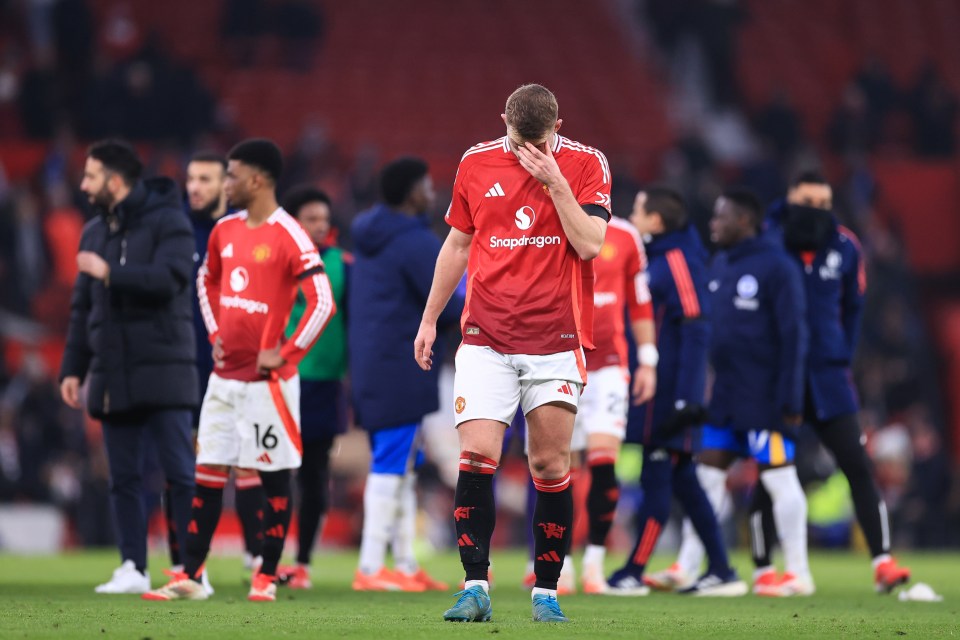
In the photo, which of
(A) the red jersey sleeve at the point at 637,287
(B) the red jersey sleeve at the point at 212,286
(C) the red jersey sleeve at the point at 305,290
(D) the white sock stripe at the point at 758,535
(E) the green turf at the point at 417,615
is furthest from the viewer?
(D) the white sock stripe at the point at 758,535

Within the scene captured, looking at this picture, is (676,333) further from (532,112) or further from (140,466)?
(532,112)

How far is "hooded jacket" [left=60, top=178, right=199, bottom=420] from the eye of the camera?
7984 mm

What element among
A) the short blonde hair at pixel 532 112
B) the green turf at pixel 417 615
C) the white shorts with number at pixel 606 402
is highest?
the short blonde hair at pixel 532 112

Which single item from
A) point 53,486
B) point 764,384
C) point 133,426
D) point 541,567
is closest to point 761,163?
point 53,486

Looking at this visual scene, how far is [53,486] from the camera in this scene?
1479 cm

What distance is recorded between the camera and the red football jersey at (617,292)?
28.6 feet

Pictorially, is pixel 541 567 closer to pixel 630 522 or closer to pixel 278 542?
pixel 278 542

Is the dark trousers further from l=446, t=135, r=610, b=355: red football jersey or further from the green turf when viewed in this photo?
l=446, t=135, r=610, b=355: red football jersey

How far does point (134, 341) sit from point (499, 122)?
1495cm

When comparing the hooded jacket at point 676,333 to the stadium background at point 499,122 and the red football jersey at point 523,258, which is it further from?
the stadium background at point 499,122

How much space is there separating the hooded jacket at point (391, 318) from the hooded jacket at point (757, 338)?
1.74 metres

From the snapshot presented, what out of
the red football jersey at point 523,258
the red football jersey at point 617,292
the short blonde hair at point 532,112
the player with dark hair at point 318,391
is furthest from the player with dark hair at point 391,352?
the short blonde hair at point 532,112

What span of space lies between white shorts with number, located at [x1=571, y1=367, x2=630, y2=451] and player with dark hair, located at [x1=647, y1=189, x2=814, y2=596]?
2.91 ft

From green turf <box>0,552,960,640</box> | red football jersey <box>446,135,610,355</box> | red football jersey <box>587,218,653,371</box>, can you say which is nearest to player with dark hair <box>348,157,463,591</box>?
green turf <box>0,552,960,640</box>
